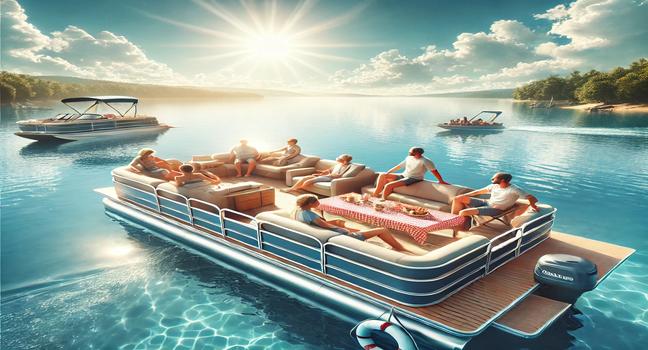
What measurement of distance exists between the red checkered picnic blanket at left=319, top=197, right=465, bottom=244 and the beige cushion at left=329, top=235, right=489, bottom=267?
3.34 ft

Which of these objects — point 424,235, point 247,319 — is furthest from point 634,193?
point 247,319

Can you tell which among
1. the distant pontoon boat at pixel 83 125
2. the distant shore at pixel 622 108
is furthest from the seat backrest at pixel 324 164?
the distant shore at pixel 622 108

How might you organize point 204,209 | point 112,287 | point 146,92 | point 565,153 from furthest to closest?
point 146,92 < point 565,153 < point 204,209 < point 112,287

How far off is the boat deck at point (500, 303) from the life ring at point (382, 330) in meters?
0.36

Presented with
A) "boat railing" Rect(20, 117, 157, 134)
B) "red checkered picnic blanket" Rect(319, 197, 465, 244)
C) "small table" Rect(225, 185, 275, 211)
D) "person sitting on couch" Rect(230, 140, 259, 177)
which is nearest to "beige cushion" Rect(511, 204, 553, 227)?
"red checkered picnic blanket" Rect(319, 197, 465, 244)

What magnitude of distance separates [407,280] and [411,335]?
79 centimetres

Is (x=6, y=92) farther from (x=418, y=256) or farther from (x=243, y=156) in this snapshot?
(x=418, y=256)

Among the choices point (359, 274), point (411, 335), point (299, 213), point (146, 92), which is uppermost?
point (146, 92)

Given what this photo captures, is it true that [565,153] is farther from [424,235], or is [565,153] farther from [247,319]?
[247,319]

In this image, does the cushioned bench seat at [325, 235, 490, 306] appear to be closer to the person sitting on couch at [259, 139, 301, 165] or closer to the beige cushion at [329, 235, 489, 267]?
the beige cushion at [329, 235, 489, 267]

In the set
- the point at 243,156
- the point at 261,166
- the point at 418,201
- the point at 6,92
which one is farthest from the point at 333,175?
the point at 6,92

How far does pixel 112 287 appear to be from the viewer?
683cm

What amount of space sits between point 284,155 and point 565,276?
29.5 feet

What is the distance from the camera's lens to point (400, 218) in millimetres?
6625
